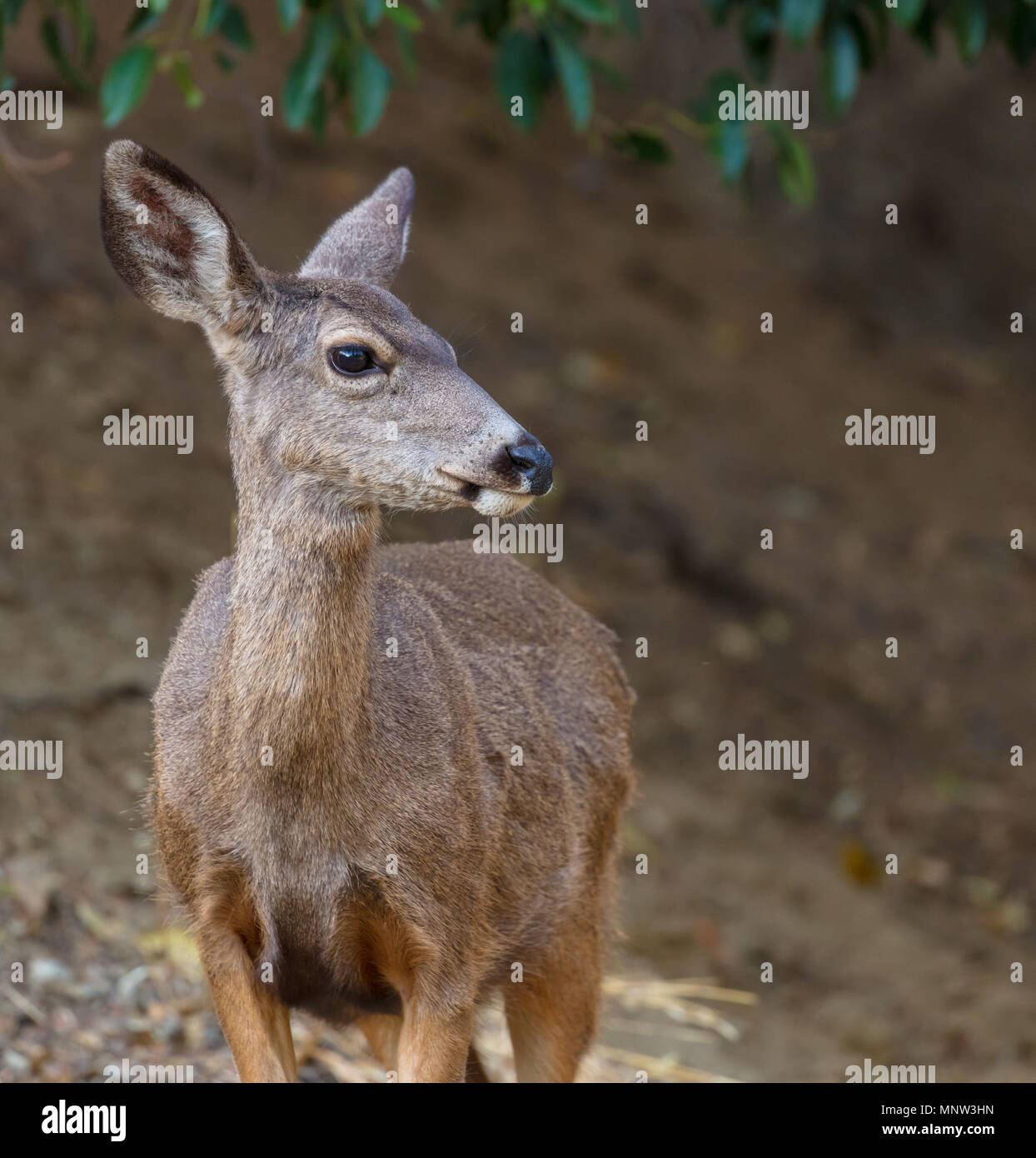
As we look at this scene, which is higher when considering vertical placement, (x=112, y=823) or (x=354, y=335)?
(x=354, y=335)

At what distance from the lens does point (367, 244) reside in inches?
227

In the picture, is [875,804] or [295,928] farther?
[875,804]

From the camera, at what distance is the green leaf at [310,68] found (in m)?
6.59

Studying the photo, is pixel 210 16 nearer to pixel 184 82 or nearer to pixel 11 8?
pixel 184 82

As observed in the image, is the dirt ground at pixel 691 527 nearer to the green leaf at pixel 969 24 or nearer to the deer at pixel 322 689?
the green leaf at pixel 969 24

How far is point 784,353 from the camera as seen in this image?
14906 mm

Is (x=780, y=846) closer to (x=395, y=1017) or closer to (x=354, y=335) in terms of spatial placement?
(x=395, y=1017)

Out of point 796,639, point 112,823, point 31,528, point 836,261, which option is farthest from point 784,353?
point 112,823

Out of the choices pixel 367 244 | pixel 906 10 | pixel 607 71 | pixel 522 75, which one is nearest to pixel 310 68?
pixel 522 75

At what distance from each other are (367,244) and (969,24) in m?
3.35

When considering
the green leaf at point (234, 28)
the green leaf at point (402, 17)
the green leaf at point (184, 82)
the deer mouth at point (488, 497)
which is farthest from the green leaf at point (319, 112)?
the deer mouth at point (488, 497)

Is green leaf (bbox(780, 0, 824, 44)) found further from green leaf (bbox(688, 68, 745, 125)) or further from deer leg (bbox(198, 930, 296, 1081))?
deer leg (bbox(198, 930, 296, 1081))

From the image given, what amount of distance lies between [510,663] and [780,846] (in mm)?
5082
